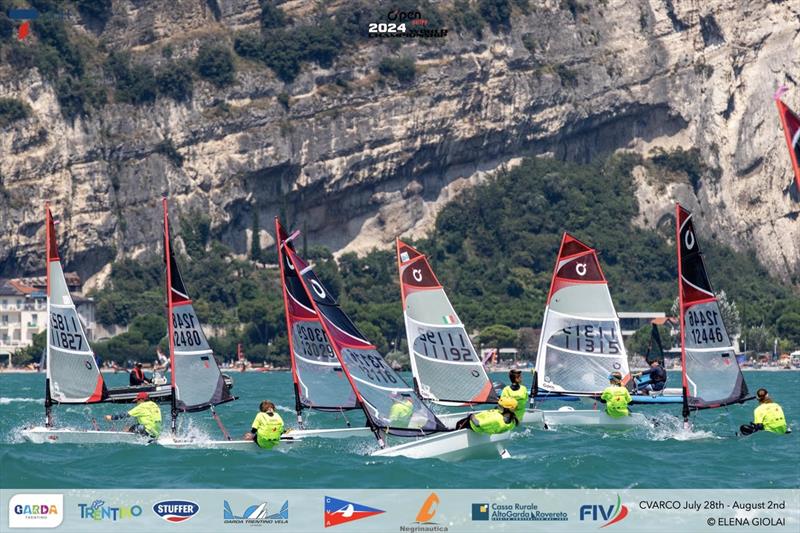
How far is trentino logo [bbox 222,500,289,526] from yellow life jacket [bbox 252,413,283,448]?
8.41 m

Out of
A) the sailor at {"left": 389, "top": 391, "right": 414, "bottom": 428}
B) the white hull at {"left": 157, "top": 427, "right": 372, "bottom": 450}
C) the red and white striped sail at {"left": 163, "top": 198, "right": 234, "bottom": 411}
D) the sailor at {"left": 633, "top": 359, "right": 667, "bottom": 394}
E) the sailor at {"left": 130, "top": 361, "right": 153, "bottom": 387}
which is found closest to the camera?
the sailor at {"left": 389, "top": 391, "right": 414, "bottom": 428}

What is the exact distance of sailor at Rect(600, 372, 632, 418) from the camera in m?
45.5

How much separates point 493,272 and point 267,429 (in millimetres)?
145262

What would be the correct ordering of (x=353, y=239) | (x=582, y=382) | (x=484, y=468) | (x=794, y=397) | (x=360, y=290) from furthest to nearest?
(x=353, y=239)
(x=360, y=290)
(x=794, y=397)
(x=582, y=382)
(x=484, y=468)

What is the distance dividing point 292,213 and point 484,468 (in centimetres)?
14981

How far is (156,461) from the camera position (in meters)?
38.4

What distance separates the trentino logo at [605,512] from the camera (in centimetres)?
2931

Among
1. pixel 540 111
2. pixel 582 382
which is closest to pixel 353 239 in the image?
pixel 540 111

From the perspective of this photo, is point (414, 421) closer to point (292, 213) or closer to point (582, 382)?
point (582, 382)

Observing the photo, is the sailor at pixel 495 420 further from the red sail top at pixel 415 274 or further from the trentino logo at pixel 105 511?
→ the red sail top at pixel 415 274

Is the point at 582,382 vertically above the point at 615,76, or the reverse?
the point at 615,76

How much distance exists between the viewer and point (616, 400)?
45.8m

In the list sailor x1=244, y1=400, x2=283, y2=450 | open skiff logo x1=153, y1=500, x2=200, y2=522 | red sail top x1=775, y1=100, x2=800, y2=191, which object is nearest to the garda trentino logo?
open skiff logo x1=153, y1=500, x2=200, y2=522

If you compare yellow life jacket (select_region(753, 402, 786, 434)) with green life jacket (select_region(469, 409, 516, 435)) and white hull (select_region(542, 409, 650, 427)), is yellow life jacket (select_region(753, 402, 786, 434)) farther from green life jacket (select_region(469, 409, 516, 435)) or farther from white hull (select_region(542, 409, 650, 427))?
green life jacket (select_region(469, 409, 516, 435))
